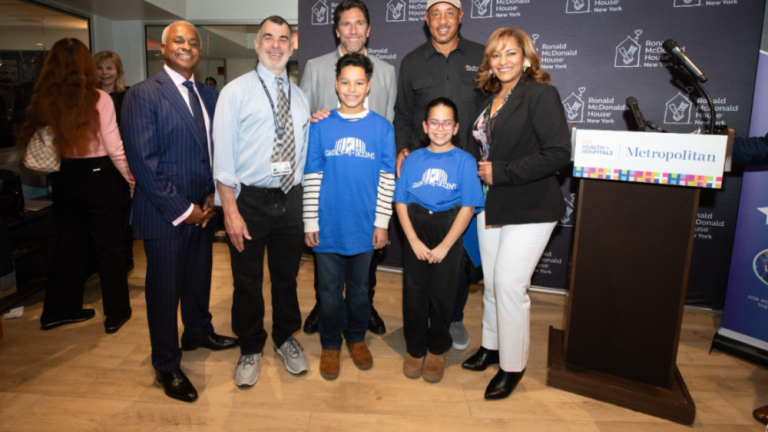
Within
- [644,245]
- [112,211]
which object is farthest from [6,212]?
[644,245]

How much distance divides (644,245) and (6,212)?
4088mm

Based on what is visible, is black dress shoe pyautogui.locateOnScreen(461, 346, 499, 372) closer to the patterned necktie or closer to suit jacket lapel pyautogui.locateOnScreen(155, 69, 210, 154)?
the patterned necktie

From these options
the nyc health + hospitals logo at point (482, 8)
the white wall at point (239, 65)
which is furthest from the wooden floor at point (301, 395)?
the white wall at point (239, 65)

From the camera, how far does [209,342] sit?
8.95 feet

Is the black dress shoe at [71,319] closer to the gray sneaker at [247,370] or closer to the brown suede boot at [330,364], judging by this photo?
the gray sneaker at [247,370]

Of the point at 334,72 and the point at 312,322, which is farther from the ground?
the point at 334,72

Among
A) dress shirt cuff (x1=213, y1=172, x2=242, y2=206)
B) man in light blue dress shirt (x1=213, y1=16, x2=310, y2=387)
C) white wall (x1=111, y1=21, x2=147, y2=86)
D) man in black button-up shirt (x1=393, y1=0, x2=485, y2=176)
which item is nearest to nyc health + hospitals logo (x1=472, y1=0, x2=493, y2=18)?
man in black button-up shirt (x1=393, y1=0, x2=485, y2=176)

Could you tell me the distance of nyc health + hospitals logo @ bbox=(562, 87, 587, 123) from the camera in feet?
11.9

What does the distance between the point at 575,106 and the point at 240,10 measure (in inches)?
147

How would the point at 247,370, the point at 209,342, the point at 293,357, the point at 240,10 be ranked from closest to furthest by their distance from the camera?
the point at 247,370 → the point at 293,357 → the point at 209,342 → the point at 240,10

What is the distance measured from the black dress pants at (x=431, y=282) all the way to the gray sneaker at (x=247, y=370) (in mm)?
834

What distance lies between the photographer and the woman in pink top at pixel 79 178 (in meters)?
2.75

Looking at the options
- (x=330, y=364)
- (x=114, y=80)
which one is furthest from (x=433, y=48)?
(x=114, y=80)

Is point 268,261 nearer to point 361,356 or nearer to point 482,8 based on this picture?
point 361,356
